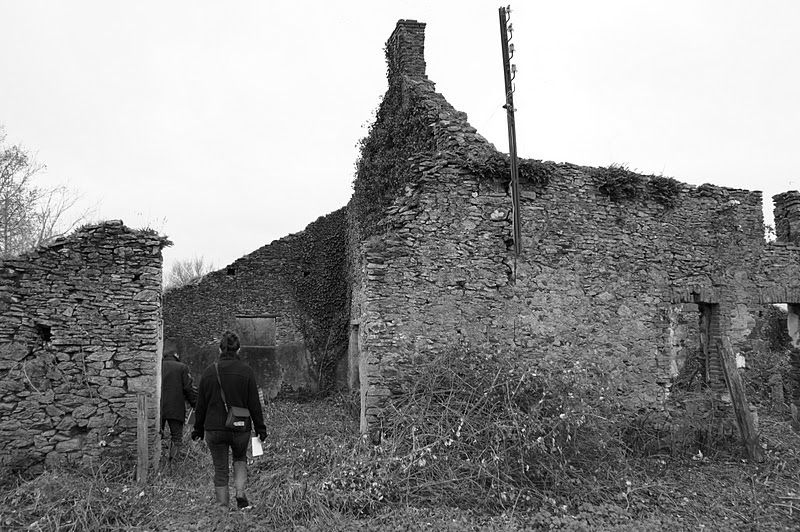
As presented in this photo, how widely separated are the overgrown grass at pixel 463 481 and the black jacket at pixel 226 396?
0.86 meters

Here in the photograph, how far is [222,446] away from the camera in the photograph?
5.23 metres

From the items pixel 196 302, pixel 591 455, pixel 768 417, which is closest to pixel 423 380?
pixel 591 455

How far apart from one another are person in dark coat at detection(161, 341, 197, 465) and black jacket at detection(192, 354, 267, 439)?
2103mm

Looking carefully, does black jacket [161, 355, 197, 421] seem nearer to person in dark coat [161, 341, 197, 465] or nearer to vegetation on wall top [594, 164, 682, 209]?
person in dark coat [161, 341, 197, 465]

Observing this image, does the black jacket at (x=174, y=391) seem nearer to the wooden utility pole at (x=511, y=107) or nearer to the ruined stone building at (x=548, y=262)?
the ruined stone building at (x=548, y=262)

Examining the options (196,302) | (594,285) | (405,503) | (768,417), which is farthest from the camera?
(196,302)

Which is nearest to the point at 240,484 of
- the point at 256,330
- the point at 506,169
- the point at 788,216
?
the point at 506,169

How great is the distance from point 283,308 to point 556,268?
7.82 meters

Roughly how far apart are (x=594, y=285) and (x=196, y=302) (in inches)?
370

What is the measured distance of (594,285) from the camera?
319 inches

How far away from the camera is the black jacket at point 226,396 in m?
5.20

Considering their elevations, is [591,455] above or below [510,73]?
below

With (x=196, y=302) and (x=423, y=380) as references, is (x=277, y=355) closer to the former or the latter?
(x=196, y=302)

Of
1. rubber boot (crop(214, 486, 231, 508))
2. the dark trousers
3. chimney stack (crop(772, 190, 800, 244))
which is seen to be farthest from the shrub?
rubber boot (crop(214, 486, 231, 508))
